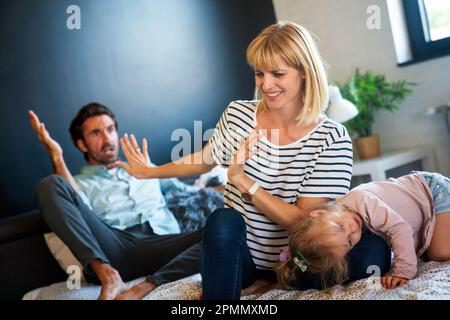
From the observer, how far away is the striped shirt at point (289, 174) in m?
1.58

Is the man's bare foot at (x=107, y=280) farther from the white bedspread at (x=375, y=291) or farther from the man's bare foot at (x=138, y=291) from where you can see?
the white bedspread at (x=375, y=291)

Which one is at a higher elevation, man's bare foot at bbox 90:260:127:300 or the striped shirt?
the striped shirt

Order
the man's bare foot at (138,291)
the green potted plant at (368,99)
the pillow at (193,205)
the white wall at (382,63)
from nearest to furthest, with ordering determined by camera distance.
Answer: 1. the man's bare foot at (138,291)
2. the pillow at (193,205)
3. the white wall at (382,63)
4. the green potted plant at (368,99)

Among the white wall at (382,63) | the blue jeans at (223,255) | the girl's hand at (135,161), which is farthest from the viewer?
the white wall at (382,63)

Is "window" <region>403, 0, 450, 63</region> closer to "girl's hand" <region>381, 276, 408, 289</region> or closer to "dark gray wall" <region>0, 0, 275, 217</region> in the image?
"dark gray wall" <region>0, 0, 275, 217</region>

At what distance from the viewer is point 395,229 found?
142 cm

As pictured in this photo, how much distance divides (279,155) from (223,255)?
0.39 meters

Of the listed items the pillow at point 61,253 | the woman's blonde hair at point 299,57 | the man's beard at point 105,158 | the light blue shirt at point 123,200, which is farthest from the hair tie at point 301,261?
the man's beard at point 105,158

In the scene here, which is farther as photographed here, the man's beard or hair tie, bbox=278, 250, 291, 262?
the man's beard

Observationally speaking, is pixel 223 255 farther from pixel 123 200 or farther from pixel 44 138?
pixel 44 138

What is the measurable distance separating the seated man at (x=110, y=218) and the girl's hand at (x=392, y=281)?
83 cm

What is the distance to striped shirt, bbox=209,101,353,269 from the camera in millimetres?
1575

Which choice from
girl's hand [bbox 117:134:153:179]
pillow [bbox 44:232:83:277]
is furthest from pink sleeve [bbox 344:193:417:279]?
pillow [bbox 44:232:83:277]
